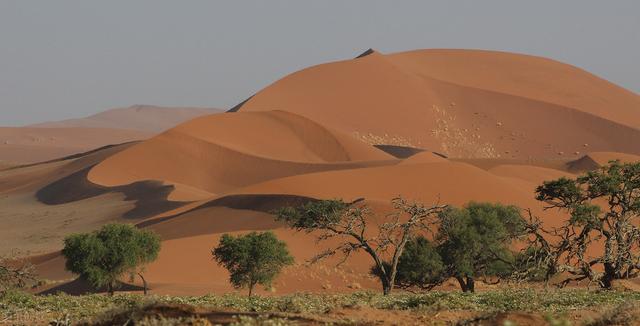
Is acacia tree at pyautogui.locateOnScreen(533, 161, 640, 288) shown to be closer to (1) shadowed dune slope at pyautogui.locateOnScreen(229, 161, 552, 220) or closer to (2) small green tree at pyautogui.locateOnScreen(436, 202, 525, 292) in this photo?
(2) small green tree at pyautogui.locateOnScreen(436, 202, 525, 292)

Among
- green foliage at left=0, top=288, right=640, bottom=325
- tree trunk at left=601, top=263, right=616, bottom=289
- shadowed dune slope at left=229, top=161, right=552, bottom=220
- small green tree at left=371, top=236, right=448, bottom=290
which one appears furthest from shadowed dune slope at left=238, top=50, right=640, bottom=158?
green foliage at left=0, top=288, right=640, bottom=325

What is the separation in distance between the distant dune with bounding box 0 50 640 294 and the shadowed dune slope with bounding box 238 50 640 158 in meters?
0.29

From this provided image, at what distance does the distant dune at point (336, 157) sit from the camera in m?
63.3

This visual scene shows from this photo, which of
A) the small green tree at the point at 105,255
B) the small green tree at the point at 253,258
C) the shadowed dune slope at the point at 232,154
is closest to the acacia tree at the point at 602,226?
the small green tree at the point at 253,258

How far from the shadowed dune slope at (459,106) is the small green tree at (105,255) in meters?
76.9

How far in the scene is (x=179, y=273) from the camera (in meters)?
50.6

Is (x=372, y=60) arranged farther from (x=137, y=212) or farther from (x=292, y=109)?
(x=137, y=212)

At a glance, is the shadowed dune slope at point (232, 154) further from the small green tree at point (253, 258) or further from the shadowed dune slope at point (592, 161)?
the small green tree at point (253, 258)

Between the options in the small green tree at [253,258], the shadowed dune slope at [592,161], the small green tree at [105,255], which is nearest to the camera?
the small green tree at [253,258]

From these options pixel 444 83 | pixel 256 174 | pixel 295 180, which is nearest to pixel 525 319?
pixel 295 180

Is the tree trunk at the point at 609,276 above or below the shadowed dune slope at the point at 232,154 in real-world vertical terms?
below

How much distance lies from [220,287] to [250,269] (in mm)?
4333

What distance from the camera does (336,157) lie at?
332 ft

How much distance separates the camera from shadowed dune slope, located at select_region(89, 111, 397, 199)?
9669 cm
